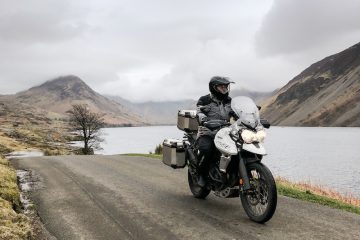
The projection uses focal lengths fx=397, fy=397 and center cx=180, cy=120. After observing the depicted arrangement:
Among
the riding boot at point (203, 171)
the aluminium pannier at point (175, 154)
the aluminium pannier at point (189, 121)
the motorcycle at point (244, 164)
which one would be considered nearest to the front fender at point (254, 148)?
the motorcycle at point (244, 164)

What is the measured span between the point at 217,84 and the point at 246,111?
4.94ft

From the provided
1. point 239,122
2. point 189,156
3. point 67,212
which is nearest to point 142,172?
point 189,156

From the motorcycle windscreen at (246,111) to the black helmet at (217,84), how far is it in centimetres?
85

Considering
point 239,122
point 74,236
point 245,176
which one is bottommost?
point 74,236

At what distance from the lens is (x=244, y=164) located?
7.98m

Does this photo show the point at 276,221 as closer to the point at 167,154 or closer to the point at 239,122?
the point at 239,122

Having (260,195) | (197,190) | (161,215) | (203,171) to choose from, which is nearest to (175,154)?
(197,190)

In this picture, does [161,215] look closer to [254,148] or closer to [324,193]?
[254,148]

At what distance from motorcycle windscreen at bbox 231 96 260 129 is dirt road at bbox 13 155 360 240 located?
6.66 feet

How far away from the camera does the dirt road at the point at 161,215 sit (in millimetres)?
7387

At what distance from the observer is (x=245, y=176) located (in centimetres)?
785

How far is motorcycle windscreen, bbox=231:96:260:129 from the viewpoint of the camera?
8.07 m

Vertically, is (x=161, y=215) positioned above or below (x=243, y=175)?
below

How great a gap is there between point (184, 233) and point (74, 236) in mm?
2060
